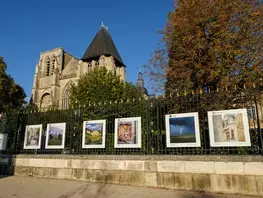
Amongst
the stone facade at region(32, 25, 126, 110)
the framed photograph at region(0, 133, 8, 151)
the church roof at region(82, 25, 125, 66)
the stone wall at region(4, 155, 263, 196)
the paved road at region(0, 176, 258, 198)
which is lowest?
the paved road at region(0, 176, 258, 198)

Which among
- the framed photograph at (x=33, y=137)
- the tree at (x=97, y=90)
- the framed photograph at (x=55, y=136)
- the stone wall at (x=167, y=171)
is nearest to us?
the stone wall at (x=167, y=171)

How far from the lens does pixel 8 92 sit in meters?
23.2

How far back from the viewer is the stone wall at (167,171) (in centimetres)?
484

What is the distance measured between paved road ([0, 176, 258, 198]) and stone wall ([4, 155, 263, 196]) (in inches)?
11.1

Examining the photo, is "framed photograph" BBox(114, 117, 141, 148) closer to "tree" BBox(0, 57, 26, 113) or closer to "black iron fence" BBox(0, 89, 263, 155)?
"black iron fence" BBox(0, 89, 263, 155)

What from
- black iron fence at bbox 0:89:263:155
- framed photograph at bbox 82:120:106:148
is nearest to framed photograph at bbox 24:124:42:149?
black iron fence at bbox 0:89:263:155

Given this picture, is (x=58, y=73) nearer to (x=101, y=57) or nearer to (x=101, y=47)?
(x=101, y=47)

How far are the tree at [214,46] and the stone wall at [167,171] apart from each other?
4.03 meters

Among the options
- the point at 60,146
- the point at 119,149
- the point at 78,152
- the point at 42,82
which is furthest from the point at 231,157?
the point at 42,82

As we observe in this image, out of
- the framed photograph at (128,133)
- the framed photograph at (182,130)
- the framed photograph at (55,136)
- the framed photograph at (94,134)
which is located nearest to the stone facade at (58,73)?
the framed photograph at (55,136)

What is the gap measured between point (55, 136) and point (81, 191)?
10.1 ft

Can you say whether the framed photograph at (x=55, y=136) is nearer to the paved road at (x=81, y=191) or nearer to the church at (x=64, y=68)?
the paved road at (x=81, y=191)

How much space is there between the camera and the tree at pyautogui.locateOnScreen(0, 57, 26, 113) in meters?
22.0

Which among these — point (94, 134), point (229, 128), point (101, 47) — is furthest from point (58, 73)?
point (229, 128)
